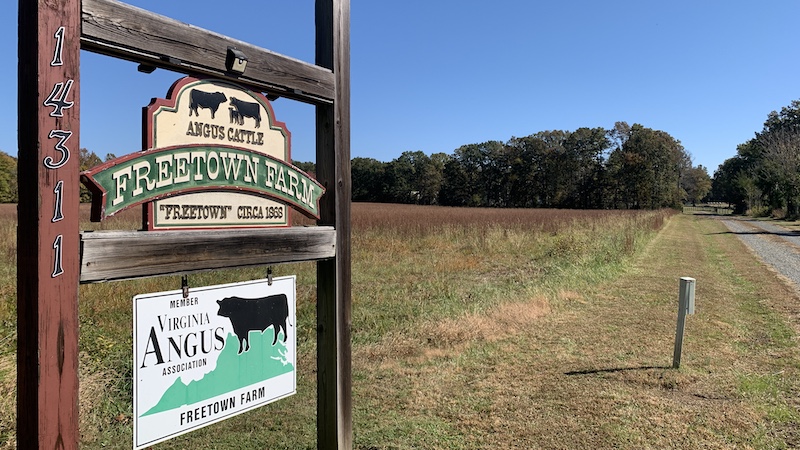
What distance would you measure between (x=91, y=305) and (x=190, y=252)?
5672 millimetres

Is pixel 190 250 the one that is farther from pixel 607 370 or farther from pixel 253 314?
pixel 607 370

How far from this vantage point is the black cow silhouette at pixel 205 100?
7.16 feet

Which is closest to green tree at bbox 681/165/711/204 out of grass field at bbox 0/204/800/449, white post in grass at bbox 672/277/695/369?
grass field at bbox 0/204/800/449

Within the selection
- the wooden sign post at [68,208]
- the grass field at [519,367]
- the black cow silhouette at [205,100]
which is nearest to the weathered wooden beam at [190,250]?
the wooden sign post at [68,208]

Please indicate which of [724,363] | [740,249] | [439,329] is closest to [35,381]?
[439,329]

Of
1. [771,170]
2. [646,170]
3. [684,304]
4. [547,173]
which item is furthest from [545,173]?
[684,304]

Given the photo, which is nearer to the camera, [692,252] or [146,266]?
[146,266]

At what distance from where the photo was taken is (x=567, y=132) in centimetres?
8250

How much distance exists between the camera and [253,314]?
8.39ft

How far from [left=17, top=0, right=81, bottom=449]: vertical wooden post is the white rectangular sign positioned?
1.20ft

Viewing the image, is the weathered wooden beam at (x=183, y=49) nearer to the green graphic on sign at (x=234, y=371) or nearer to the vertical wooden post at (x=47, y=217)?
the vertical wooden post at (x=47, y=217)

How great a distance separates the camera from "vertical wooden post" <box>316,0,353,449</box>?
280cm

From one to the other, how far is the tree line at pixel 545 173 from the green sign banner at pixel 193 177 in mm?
73346

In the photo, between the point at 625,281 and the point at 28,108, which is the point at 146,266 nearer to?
the point at 28,108
